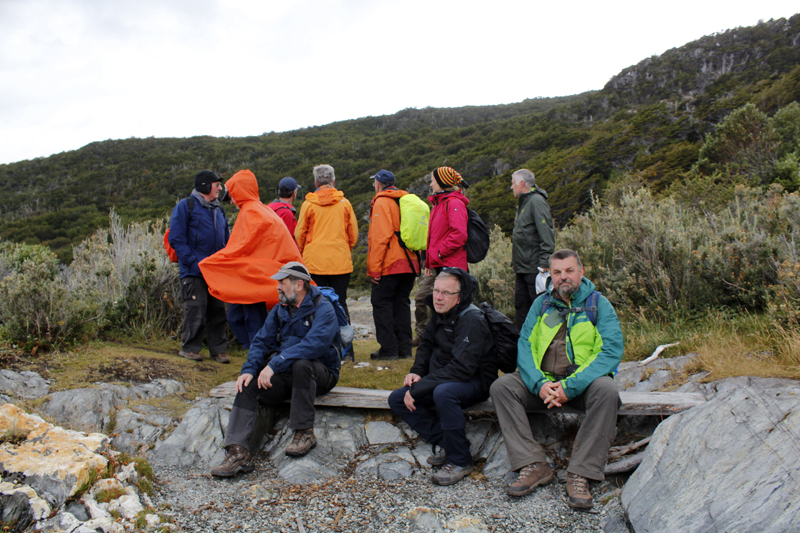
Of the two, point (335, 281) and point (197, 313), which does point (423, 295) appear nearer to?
point (335, 281)

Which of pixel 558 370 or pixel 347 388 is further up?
pixel 558 370

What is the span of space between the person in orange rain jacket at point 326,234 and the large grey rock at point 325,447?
1.52 m

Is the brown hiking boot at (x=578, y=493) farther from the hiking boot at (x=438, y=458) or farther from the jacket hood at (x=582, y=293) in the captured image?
the jacket hood at (x=582, y=293)

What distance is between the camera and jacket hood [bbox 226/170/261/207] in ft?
16.0

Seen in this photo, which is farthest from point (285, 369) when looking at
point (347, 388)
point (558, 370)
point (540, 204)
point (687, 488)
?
point (540, 204)

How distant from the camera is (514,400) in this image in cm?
316

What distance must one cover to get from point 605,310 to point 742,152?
12.6 m

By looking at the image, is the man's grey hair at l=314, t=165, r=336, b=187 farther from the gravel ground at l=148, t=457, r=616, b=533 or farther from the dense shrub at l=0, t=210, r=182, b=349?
the gravel ground at l=148, t=457, r=616, b=533

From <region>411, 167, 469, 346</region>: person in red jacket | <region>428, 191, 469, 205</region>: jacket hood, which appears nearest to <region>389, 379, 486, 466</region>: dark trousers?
<region>411, 167, 469, 346</region>: person in red jacket

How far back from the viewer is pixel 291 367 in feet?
11.6

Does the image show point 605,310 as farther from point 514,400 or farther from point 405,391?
point 405,391

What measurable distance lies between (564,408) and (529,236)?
2090mm

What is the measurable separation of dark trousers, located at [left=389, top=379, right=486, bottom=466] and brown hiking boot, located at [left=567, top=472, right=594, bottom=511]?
2.35 feet

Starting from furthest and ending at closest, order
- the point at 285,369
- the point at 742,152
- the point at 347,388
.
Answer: the point at 742,152, the point at 347,388, the point at 285,369
